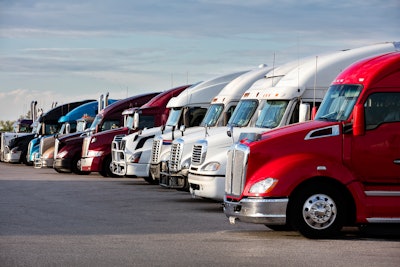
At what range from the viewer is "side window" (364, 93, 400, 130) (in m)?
13.3

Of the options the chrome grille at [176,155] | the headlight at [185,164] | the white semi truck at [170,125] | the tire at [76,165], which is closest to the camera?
the headlight at [185,164]

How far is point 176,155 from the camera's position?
2045 centimetres

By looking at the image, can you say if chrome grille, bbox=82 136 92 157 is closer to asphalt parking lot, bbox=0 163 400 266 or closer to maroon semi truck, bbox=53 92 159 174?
maroon semi truck, bbox=53 92 159 174

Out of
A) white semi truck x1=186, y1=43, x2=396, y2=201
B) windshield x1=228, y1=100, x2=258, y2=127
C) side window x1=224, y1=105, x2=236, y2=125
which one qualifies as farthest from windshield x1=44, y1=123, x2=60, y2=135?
white semi truck x1=186, y1=43, x2=396, y2=201

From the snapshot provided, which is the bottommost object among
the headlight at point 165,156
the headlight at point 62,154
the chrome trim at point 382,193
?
the headlight at point 62,154

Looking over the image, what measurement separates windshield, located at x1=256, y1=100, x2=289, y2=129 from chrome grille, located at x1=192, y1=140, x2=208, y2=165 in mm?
1271

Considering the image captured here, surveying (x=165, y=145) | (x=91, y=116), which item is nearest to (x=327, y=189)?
(x=165, y=145)

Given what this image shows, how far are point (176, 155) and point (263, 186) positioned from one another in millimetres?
7324

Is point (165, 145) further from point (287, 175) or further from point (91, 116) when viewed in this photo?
point (91, 116)

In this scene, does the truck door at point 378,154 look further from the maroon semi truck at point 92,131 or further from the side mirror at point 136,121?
the maroon semi truck at point 92,131

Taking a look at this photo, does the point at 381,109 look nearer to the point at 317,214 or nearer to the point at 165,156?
the point at 317,214

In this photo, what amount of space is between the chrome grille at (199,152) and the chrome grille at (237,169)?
3626 mm

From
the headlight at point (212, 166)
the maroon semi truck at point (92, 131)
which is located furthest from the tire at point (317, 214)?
the maroon semi truck at point (92, 131)

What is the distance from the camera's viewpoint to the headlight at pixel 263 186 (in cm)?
1316
